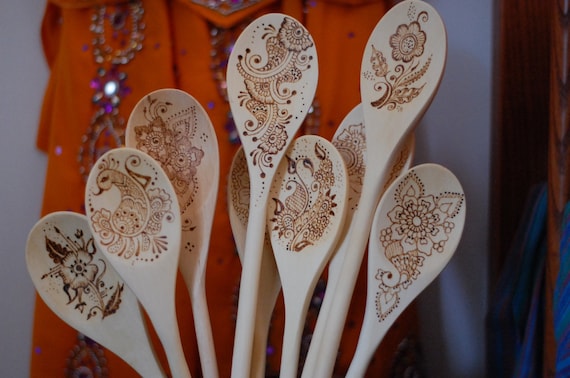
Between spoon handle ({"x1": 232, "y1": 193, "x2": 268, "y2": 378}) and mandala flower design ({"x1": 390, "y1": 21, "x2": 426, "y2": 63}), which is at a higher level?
mandala flower design ({"x1": 390, "y1": 21, "x2": 426, "y2": 63})

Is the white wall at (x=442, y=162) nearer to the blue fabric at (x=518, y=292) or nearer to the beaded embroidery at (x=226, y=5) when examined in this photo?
the blue fabric at (x=518, y=292)

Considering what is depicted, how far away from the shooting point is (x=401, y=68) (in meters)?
0.51

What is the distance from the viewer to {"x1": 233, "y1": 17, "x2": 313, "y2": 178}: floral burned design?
521 millimetres

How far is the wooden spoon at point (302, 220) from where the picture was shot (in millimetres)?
490

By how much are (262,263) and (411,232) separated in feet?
0.46

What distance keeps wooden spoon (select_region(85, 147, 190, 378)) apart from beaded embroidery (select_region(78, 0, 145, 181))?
0.49 ft

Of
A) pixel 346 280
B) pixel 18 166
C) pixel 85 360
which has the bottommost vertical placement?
pixel 85 360

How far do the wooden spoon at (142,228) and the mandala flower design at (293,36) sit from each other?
0.16 metres

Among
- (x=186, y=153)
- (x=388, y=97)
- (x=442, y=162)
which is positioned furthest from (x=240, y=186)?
(x=442, y=162)

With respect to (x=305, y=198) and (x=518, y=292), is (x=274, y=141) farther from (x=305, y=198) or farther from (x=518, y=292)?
(x=518, y=292)

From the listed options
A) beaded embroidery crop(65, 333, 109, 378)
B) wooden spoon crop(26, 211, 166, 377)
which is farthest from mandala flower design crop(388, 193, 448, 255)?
beaded embroidery crop(65, 333, 109, 378)

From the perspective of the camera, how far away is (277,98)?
1.73 feet

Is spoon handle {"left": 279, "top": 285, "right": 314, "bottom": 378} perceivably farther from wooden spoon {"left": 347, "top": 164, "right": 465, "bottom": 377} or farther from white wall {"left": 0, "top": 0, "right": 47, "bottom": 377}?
white wall {"left": 0, "top": 0, "right": 47, "bottom": 377}

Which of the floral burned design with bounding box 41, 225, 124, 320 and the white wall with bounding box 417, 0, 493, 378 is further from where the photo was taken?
the white wall with bounding box 417, 0, 493, 378
